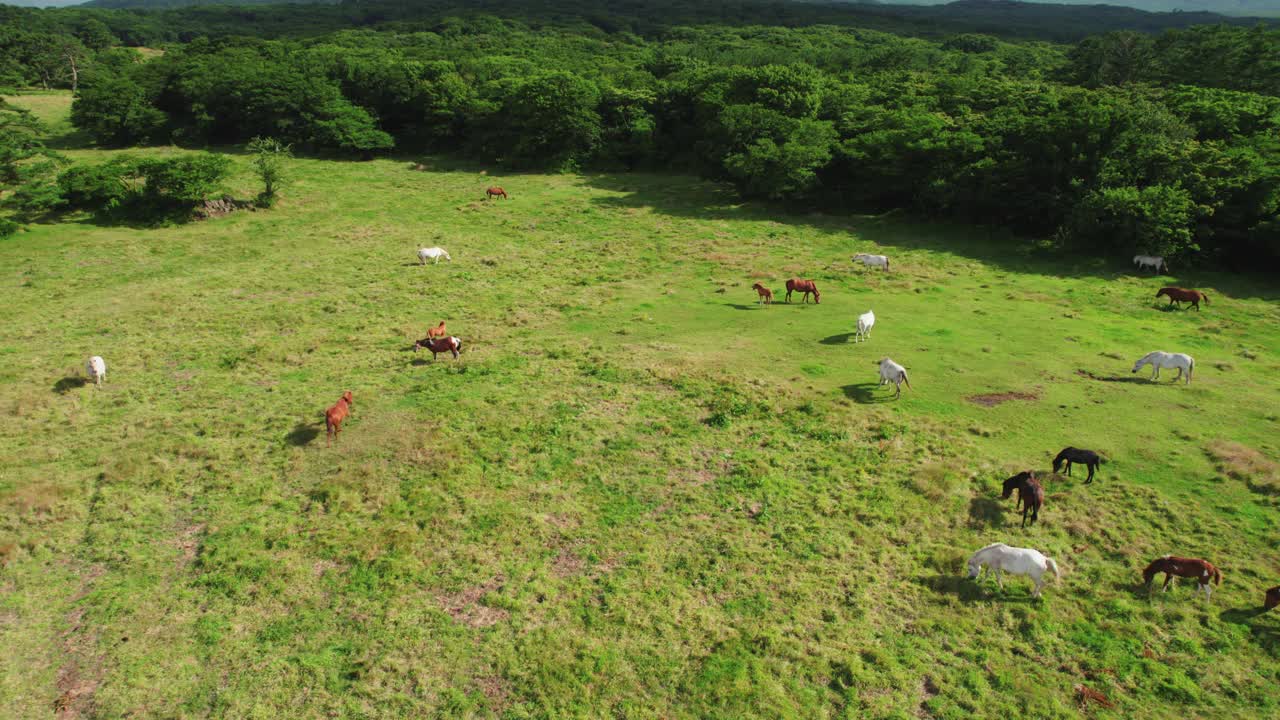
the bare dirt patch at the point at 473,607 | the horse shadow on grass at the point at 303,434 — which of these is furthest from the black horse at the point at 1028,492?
the horse shadow on grass at the point at 303,434

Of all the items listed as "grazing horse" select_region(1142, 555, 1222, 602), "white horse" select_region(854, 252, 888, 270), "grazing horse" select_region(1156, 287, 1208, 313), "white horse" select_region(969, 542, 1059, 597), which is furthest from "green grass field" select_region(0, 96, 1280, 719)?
"white horse" select_region(854, 252, 888, 270)

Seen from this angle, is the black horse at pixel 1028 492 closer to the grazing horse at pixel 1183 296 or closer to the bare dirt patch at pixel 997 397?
the bare dirt patch at pixel 997 397

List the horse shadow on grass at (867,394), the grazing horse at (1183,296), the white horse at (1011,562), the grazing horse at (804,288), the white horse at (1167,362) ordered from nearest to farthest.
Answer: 1. the white horse at (1011,562)
2. the horse shadow on grass at (867,394)
3. the white horse at (1167,362)
4. the grazing horse at (1183,296)
5. the grazing horse at (804,288)

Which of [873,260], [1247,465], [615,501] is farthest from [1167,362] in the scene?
[615,501]

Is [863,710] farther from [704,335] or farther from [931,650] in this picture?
[704,335]

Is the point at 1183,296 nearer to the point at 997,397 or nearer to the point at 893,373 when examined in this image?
the point at 997,397

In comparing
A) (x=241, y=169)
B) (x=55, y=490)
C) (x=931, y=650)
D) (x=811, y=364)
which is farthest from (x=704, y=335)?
(x=241, y=169)
